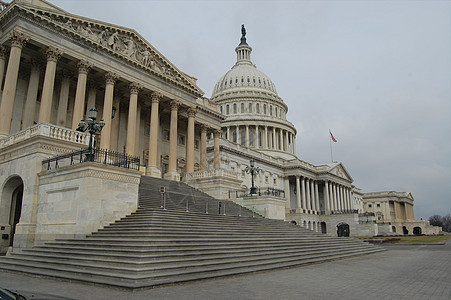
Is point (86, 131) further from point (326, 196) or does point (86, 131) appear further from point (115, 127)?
point (326, 196)

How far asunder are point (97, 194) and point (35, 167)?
5389mm

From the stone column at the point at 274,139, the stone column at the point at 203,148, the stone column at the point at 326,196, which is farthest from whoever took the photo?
the stone column at the point at 274,139

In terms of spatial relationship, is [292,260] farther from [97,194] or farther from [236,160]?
[236,160]

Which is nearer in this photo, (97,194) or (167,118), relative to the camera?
(97,194)

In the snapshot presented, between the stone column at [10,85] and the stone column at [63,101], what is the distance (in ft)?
17.7

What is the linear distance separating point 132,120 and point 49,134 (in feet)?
46.4

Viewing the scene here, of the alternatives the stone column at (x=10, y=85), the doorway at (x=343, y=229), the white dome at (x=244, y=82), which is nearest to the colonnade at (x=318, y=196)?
the doorway at (x=343, y=229)

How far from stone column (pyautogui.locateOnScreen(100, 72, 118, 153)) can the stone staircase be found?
35.0ft

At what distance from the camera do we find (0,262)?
16.1 metres

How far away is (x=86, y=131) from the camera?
30.3 metres

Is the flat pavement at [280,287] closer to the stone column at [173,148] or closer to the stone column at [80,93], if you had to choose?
the stone column at [80,93]

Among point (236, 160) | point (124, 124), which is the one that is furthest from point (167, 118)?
point (236, 160)

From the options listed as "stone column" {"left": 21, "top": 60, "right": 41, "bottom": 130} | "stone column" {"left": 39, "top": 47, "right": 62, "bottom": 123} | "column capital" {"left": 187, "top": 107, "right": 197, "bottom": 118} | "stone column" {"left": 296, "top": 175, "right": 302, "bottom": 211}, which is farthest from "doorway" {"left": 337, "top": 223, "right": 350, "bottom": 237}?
"stone column" {"left": 21, "top": 60, "right": 41, "bottom": 130}

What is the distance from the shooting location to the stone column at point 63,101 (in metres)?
31.5
